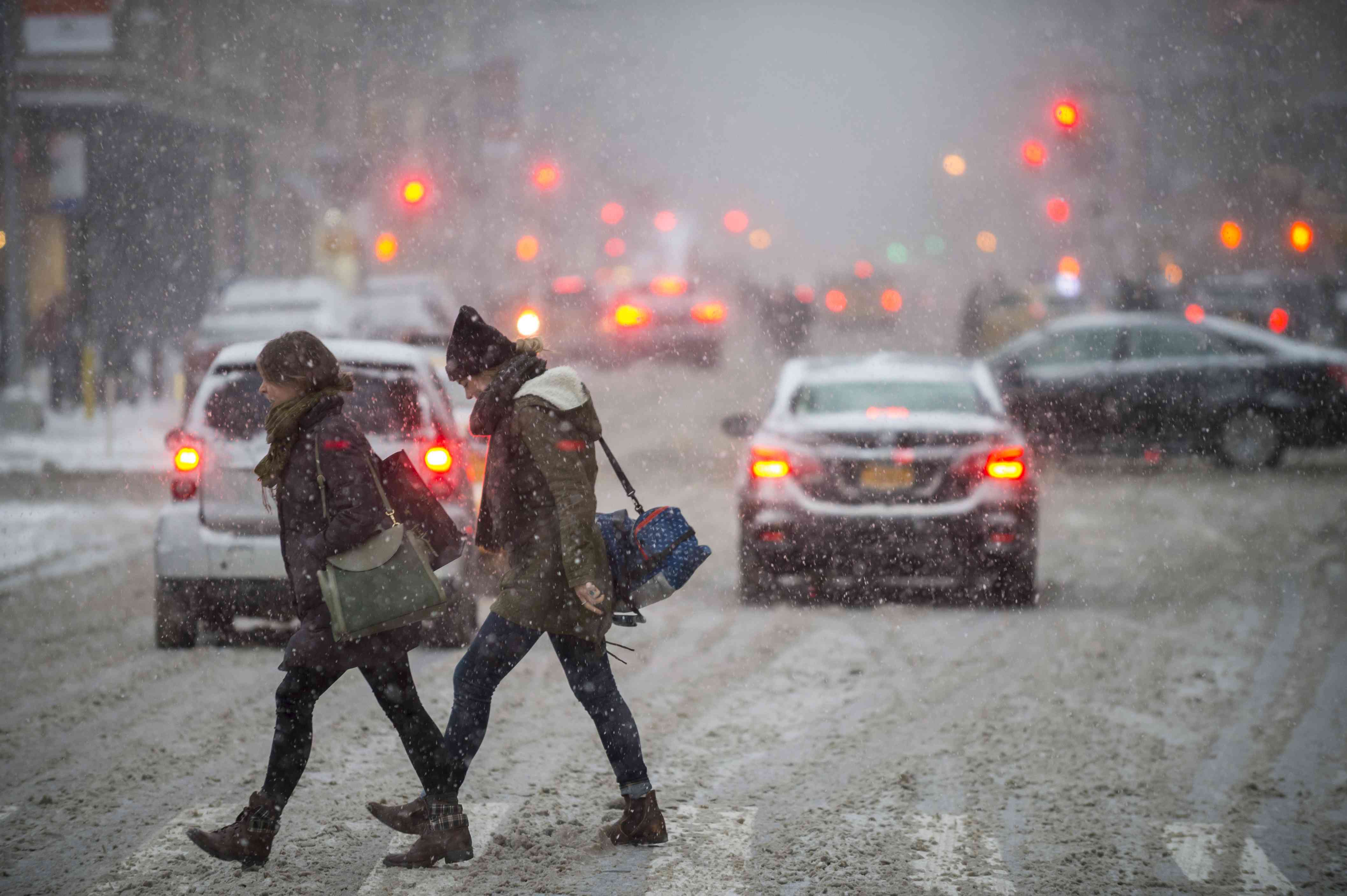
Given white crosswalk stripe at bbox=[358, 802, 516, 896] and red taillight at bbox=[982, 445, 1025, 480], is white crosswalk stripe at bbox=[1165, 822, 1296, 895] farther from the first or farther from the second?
red taillight at bbox=[982, 445, 1025, 480]

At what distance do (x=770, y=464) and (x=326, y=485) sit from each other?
17.7ft

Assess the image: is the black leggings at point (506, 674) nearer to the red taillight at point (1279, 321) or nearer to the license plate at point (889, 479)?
the license plate at point (889, 479)

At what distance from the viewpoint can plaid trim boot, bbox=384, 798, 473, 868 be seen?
16.9 ft

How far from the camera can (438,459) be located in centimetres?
872

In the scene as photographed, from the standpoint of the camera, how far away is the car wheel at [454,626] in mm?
8836

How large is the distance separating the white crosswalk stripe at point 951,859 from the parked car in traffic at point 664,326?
27952mm

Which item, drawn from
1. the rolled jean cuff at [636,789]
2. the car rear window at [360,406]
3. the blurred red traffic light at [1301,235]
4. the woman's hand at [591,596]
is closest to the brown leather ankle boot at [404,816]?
the rolled jean cuff at [636,789]

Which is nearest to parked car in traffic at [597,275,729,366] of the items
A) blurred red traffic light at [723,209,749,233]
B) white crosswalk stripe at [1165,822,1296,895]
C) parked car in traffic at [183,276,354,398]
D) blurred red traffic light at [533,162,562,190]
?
blurred red traffic light at [533,162,562,190]

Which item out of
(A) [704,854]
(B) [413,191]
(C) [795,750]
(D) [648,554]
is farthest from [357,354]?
(B) [413,191]

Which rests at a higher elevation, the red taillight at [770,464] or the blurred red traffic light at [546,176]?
the blurred red traffic light at [546,176]

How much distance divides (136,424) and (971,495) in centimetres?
1668

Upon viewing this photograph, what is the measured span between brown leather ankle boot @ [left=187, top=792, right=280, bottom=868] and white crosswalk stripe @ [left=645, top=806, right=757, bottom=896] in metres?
1.17

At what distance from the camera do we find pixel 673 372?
3284cm

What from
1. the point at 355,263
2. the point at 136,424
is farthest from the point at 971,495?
the point at 355,263
